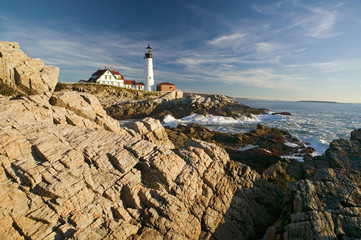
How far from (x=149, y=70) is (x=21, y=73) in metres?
70.3

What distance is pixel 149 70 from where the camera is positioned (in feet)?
267

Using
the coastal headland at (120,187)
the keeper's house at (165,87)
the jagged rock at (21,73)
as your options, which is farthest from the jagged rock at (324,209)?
the keeper's house at (165,87)

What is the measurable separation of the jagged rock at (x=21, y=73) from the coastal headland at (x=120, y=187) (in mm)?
68

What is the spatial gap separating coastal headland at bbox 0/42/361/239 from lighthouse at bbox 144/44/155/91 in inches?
2639

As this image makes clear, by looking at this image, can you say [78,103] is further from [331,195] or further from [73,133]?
[331,195]

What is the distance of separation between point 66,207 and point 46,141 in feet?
13.2

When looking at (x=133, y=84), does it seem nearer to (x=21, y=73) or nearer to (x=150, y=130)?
(x=150, y=130)

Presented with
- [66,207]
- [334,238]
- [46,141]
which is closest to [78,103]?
[46,141]

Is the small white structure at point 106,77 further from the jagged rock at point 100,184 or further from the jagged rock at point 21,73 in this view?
the jagged rock at point 100,184

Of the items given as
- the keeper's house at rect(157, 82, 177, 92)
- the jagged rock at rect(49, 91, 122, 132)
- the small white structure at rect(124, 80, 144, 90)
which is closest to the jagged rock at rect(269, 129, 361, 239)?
the jagged rock at rect(49, 91, 122, 132)

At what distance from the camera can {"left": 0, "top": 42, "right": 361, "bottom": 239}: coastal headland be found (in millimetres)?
7812

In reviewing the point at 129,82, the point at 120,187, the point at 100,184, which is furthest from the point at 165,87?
the point at 100,184

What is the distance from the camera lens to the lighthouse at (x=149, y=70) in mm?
79012

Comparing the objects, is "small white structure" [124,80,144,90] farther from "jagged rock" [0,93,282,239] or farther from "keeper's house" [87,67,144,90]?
"jagged rock" [0,93,282,239]
